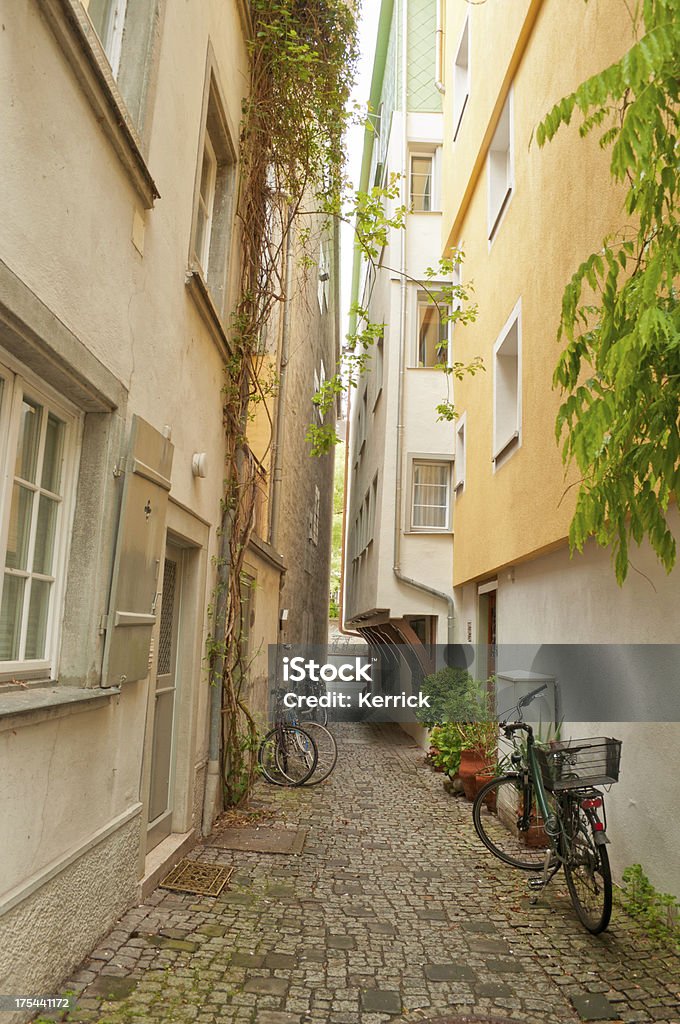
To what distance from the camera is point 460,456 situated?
36.8ft

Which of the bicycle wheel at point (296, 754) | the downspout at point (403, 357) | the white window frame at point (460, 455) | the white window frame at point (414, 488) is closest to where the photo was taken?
the bicycle wheel at point (296, 754)

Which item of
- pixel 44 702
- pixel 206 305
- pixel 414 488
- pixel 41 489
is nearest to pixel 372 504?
pixel 414 488

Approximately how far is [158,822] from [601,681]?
122 inches

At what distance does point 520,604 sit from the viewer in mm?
7727

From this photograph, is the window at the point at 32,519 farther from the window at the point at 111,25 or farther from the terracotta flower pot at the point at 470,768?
the terracotta flower pot at the point at 470,768

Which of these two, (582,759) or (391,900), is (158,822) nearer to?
(391,900)

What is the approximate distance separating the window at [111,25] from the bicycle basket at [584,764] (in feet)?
14.5

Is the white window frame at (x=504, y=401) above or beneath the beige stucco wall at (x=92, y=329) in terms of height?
above

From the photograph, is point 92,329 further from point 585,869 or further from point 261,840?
point 261,840

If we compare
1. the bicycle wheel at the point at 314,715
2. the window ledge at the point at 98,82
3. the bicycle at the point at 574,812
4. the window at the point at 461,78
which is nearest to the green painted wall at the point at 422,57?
the window at the point at 461,78

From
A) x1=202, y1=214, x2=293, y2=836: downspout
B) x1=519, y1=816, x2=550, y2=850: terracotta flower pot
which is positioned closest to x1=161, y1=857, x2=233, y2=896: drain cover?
x1=202, y1=214, x2=293, y2=836: downspout

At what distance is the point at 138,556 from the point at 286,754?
5.05 meters

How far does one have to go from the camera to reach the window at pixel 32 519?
9.83ft

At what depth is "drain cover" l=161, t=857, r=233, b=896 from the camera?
475 cm
